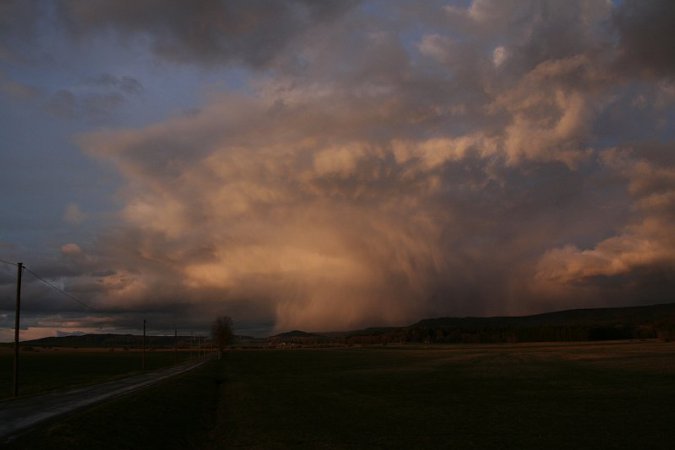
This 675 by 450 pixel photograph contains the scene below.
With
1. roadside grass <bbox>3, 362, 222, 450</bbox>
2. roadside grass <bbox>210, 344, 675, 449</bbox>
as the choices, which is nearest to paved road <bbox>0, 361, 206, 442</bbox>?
roadside grass <bbox>3, 362, 222, 450</bbox>

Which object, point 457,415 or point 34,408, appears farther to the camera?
point 34,408

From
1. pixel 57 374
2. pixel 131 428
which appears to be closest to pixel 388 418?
pixel 131 428

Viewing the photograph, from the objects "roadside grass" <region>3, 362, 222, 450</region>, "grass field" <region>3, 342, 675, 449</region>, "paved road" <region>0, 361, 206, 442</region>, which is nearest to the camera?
"roadside grass" <region>3, 362, 222, 450</region>

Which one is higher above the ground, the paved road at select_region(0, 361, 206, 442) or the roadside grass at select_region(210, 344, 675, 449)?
the paved road at select_region(0, 361, 206, 442)

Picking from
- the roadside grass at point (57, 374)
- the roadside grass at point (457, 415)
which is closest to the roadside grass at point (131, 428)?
the roadside grass at point (457, 415)

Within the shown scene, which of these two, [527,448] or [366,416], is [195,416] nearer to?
[366,416]

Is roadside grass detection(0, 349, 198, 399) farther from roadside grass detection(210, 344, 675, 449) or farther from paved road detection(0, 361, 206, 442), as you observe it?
roadside grass detection(210, 344, 675, 449)

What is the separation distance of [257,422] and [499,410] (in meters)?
13.7

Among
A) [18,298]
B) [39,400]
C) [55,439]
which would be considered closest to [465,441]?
Result: [55,439]

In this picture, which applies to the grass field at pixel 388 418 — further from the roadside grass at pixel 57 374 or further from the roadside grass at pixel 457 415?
the roadside grass at pixel 57 374

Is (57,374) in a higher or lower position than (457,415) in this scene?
higher

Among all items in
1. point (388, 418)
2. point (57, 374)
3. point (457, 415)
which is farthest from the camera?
point (57, 374)

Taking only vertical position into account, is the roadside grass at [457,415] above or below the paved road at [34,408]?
below

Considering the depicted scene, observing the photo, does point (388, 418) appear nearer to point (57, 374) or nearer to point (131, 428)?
point (131, 428)
